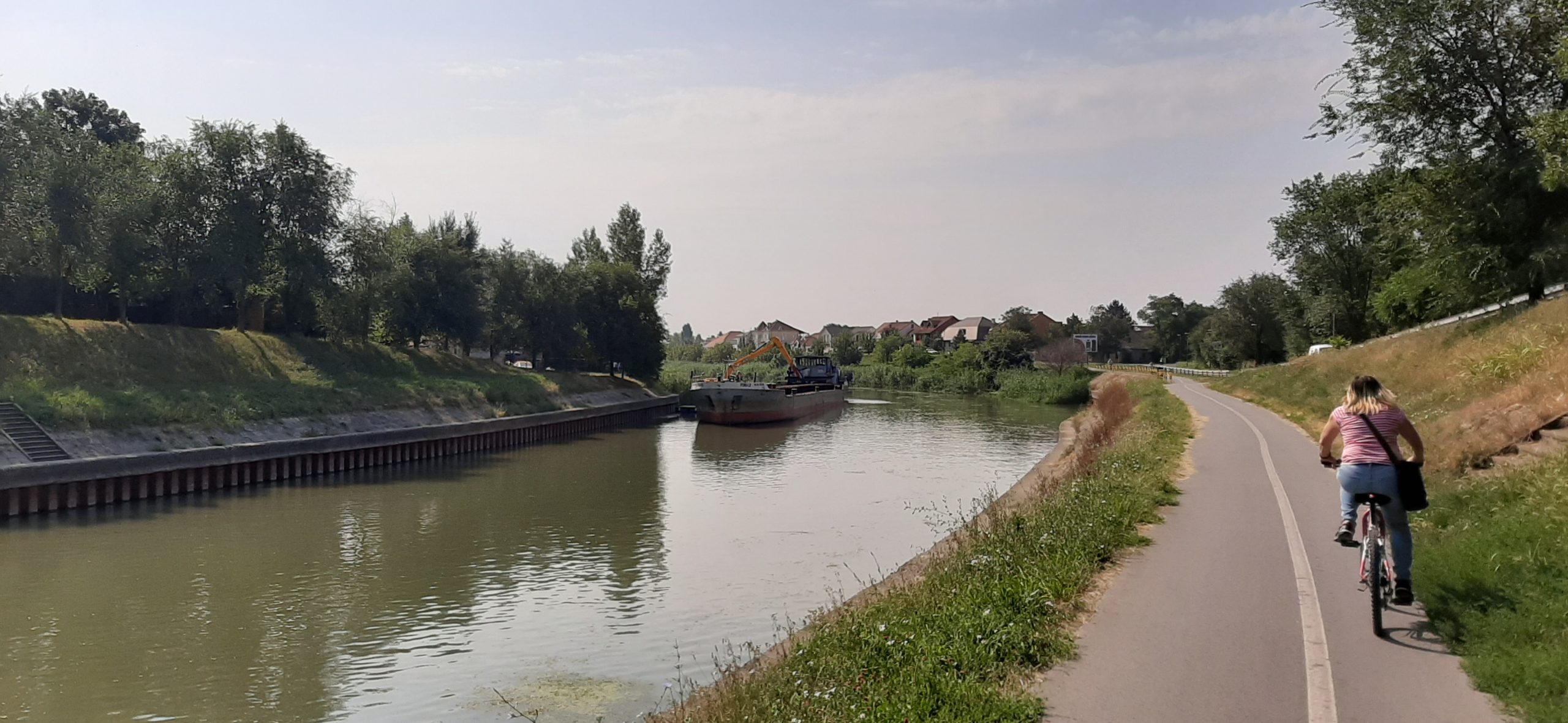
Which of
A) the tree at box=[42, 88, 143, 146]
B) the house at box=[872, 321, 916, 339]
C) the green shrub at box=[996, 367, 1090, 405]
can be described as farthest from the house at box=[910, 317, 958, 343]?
the tree at box=[42, 88, 143, 146]

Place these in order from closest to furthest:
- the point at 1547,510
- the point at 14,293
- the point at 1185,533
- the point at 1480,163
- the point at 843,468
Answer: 1. the point at 1547,510
2. the point at 1185,533
3. the point at 1480,163
4. the point at 843,468
5. the point at 14,293

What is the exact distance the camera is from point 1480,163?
90.8ft

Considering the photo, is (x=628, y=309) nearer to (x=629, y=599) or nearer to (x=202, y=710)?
(x=629, y=599)

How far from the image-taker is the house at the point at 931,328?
538 feet

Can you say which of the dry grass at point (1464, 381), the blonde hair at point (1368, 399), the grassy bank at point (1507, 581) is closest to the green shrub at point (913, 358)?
the dry grass at point (1464, 381)

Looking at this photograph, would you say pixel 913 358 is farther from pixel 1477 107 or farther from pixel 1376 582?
pixel 1376 582

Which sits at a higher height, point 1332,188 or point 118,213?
point 1332,188

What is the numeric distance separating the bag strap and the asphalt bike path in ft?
4.25

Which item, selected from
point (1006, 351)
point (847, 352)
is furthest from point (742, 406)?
point (847, 352)

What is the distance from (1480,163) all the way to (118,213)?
42.4m

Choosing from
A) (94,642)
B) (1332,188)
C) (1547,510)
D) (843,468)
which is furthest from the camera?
(1332,188)

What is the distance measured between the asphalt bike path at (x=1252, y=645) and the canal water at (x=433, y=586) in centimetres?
500

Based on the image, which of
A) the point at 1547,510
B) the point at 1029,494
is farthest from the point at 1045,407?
the point at 1547,510

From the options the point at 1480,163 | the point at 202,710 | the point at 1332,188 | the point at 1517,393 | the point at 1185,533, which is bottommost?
the point at 202,710
